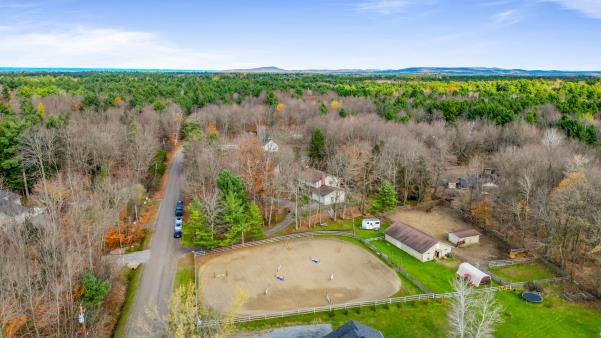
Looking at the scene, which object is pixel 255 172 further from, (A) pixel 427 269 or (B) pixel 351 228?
(A) pixel 427 269

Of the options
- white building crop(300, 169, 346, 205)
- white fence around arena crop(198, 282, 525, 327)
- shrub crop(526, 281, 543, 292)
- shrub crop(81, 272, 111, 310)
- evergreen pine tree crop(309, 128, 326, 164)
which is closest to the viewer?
shrub crop(81, 272, 111, 310)

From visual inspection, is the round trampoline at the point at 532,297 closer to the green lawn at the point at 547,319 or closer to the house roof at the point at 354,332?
the green lawn at the point at 547,319

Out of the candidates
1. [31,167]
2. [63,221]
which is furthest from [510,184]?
[31,167]

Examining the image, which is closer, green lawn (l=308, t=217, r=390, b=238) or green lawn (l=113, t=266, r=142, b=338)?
green lawn (l=113, t=266, r=142, b=338)

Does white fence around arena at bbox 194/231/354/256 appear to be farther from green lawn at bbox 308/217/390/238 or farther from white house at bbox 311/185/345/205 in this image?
white house at bbox 311/185/345/205

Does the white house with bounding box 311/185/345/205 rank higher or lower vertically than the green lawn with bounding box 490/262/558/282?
higher

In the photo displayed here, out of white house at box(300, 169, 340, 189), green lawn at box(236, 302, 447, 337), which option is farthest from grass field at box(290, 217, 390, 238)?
green lawn at box(236, 302, 447, 337)
